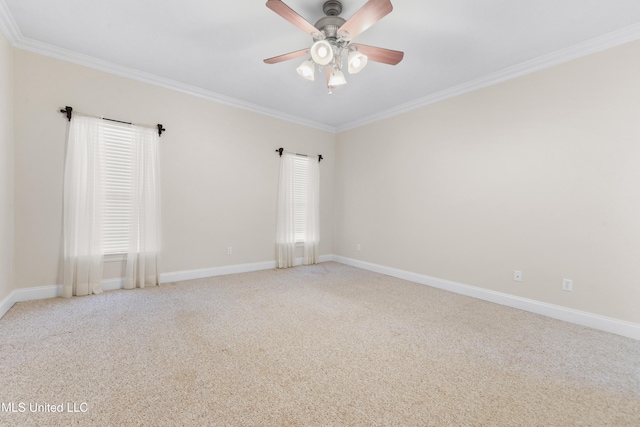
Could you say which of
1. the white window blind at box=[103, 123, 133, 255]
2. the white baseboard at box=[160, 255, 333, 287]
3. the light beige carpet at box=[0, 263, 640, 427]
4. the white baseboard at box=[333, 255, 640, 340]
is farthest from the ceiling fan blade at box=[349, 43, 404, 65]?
the white baseboard at box=[160, 255, 333, 287]

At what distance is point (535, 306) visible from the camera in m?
3.10

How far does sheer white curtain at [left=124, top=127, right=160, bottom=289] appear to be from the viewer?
362cm

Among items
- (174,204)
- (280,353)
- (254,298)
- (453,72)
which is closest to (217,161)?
(174,204)

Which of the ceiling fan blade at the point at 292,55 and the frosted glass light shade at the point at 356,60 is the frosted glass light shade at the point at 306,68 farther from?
the frosted glass light shade at the point at 356,60

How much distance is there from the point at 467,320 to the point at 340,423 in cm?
202

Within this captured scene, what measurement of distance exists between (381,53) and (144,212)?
11.3 feet

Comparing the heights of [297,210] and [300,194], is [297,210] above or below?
below

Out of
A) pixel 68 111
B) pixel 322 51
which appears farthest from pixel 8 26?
pixel 322 51

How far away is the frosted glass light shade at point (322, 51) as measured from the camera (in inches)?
87.9

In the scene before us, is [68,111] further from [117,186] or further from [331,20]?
[331,20]

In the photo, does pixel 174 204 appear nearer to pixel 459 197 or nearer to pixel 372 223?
pixel 372 223

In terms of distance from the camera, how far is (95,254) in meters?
3.36

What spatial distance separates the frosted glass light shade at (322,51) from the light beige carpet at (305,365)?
2.38 metres

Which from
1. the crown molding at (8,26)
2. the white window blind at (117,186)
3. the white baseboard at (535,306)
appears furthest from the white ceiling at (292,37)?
the white baseboard at (535,306)
